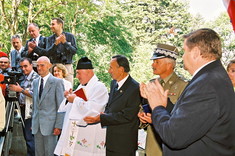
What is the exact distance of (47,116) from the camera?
15.5ft


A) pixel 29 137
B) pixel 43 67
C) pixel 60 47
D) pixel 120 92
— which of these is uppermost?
pixel 60 47

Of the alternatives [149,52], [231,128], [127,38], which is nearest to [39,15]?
[127,38]

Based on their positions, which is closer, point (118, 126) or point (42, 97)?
point (118, 126)

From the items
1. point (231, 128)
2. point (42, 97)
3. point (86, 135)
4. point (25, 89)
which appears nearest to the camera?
point (231, 128)

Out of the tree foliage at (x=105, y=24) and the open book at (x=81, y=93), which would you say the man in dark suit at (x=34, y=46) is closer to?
the open book at (x=81, y=93)

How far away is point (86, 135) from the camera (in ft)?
13.7

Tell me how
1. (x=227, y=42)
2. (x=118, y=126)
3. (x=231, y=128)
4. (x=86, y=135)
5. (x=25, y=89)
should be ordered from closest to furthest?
(x=231, y=128) → (x=118, y=126) → (x=86, y=135) → (x=25, y=89) → (x=227, y=42)

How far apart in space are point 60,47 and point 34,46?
47 centimetres

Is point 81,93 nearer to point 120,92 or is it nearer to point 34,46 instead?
point 120,92

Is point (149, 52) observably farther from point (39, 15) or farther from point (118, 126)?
point (118, 126)

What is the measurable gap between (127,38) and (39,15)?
7.61 meters

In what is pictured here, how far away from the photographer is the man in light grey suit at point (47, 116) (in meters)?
4.71

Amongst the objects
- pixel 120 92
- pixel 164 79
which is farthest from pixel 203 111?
pixel 120 92

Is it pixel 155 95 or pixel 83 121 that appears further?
pixel 83 121
